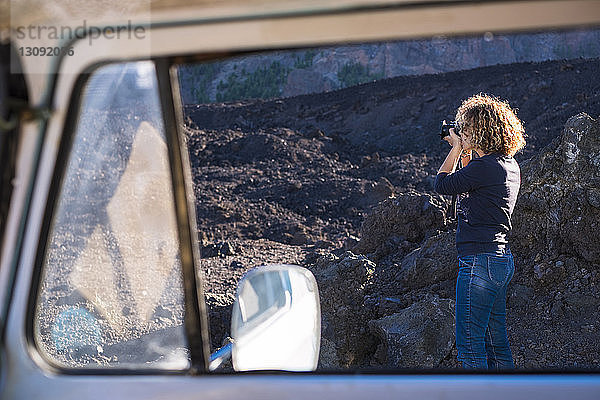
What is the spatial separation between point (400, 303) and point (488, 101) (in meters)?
2.36

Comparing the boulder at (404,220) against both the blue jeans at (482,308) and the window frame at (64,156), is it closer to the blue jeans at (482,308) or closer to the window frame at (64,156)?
the blue jeans at (482,308)

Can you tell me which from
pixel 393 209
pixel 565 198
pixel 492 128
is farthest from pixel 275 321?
pixel 393 209

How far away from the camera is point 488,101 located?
2.75m

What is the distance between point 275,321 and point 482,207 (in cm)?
129

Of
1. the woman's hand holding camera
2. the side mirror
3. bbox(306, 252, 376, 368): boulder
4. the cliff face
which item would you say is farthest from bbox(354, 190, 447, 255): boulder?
the cliff face

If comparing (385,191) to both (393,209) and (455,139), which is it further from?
(455,139)

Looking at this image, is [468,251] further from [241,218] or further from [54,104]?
[241,218]

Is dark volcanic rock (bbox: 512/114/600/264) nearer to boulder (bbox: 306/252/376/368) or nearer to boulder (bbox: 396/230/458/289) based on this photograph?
boulder (bbox: 396/230/458/289)

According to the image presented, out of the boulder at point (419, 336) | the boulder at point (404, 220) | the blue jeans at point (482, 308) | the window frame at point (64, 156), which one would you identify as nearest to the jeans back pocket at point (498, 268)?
the blue jeans at point (482, 308)

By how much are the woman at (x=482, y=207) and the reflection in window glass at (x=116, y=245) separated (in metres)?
1.77

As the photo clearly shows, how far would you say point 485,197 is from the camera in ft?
8.74

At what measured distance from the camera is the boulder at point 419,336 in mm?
3846

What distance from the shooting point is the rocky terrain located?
4273 mm

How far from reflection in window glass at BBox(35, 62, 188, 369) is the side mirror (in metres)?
0.39
